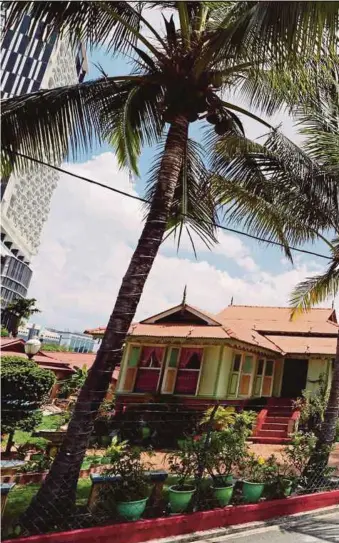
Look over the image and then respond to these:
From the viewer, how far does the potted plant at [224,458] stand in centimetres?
618

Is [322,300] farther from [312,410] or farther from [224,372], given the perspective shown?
[224,372]

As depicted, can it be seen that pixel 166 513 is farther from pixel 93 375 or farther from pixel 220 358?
pixel 220 358

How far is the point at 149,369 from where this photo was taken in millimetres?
16156

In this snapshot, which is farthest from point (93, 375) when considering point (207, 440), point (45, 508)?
point (207, 440)

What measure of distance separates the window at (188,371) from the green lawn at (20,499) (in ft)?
26.0

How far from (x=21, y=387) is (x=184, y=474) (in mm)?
5952

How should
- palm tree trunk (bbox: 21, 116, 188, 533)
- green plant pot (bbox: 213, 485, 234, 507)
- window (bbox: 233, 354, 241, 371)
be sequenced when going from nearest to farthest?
palm tree trunk (bbox: 21, 116, 188, 533), green plant pot (bbox: 213, 485, 234, 507), window (bbox: 233, 354, 241, 371)

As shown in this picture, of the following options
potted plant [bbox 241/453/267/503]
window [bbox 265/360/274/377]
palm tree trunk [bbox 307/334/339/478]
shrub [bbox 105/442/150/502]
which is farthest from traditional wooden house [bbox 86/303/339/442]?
shrub [bbox 105/442/150/502]

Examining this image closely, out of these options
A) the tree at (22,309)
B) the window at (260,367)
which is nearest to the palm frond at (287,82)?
the window at (260,367)

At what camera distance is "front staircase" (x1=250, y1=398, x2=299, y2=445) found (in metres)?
13.9

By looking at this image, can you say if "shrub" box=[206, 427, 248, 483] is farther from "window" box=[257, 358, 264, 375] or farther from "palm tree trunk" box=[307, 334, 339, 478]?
"window" box=[257, 358, 264, 375]

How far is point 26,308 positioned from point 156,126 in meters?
53.2

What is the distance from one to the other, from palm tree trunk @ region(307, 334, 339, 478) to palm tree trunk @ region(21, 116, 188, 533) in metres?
4.50

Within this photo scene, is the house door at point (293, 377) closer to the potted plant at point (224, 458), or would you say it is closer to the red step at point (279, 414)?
the red step at point (279, 414)
